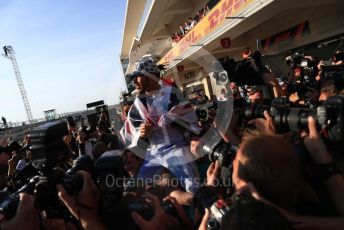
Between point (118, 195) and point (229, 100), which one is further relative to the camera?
point (229, 100)

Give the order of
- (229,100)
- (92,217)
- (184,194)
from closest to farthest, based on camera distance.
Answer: (92,217), (184,194), (229,100)

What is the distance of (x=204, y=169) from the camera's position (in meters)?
3.60

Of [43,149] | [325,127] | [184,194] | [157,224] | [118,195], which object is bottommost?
[184,194]

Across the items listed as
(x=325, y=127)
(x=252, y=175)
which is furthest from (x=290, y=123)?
(x=252, y=175)

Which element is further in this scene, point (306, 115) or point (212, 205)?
point (306, 115)

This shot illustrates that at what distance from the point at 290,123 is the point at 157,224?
949 mm

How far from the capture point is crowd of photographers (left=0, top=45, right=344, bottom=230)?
1.66 meters

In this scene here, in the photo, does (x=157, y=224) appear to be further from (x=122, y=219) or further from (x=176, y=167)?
(x=176, y=167)

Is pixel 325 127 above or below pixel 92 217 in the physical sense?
above

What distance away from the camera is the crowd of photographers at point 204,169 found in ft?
5.45

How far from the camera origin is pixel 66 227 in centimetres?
271

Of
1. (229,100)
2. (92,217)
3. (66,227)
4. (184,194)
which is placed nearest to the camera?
(92,217)

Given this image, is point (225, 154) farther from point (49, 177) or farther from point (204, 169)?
point (204, 169)

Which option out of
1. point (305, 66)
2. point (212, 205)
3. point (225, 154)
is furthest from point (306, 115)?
point (305, 66)
